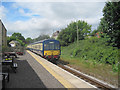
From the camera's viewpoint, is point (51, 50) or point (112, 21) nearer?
point (112, 21)

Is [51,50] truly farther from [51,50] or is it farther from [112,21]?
[112,21]

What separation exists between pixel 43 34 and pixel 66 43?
84.3ft

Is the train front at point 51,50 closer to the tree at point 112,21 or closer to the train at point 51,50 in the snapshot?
the train at point 51,50

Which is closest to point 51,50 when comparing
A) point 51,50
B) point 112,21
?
point 51,50

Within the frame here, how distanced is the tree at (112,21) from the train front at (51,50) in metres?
6.14

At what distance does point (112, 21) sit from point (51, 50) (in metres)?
7.62

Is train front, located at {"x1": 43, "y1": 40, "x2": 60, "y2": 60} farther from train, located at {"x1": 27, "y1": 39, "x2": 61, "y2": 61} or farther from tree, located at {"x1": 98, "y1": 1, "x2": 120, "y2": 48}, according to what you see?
tree, located at {"x1": 98, "y1": 1, "x2": 120, "y2": 48}

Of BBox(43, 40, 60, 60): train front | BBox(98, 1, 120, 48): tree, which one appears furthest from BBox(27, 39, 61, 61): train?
BBox(98, 1, 120, 48): tree

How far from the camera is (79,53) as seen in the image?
1978cm

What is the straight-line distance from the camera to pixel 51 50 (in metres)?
14.6

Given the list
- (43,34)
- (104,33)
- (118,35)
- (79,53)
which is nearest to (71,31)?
(79,53)

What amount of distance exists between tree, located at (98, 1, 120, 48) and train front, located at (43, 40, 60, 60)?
614cm

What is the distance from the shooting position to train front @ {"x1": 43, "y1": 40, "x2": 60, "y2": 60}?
14.5 m

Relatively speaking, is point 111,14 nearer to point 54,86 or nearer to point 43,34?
point 54,86
